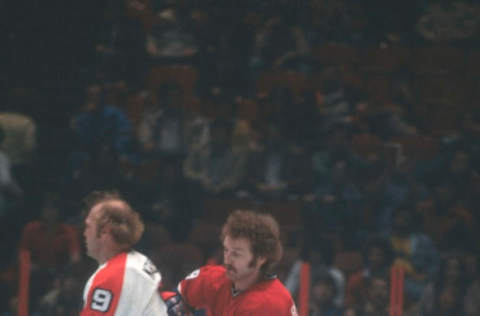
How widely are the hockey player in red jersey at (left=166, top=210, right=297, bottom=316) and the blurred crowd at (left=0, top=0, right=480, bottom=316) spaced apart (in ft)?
12.5

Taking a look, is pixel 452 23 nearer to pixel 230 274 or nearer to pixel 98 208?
pixel 98 208

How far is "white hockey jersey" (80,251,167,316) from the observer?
3895mm

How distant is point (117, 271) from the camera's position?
3980 millimetres

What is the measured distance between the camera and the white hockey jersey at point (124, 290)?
3.89m

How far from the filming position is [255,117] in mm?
9703

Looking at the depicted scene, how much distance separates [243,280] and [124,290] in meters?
0.55

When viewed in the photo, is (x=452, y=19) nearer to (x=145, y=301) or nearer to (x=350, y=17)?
(x=350, y=17)

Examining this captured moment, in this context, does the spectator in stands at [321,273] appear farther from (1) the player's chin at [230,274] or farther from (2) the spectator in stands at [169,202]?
(1) the player's chin at [230,274]

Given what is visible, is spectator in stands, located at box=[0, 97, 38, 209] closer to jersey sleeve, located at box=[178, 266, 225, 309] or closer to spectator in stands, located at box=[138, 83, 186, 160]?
spectator in stands, located at box=[138, 83, 186, 160]

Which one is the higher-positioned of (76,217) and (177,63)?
(177,63)

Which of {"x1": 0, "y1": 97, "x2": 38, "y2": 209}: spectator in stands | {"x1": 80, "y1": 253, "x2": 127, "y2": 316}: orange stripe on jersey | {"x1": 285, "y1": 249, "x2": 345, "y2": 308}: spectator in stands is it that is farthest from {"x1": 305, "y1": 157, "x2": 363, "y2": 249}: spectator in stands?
{"x1": 80, "y1": 253, "x2": 127, "y2": 316}: orange stripe on jersey

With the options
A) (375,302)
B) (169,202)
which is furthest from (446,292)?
(169,202)

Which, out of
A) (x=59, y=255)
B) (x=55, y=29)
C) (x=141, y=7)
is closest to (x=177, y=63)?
(x=141, y=7)

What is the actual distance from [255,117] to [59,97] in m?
2.22
